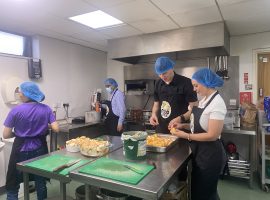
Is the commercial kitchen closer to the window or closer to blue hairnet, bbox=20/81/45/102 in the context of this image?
the window

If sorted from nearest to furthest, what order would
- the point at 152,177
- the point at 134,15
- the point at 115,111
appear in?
the point at 152,177 → the point at 134,15 → the point at 115,111

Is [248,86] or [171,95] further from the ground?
[248,86]

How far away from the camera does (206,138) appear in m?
1.46

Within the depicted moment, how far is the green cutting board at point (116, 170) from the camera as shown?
3.81 feet

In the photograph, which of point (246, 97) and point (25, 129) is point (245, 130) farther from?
point (25, 129)

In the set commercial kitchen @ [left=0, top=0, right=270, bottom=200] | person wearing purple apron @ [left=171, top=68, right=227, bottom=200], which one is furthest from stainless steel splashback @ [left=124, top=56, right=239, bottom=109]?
person wearing purple apron @ [left=171, top=68, right=227, bottom=200]

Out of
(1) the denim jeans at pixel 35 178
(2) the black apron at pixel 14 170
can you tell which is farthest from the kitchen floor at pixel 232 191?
(2) the black apron at pixel 14 170

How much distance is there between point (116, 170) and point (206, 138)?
0.63 meters

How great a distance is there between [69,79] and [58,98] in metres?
0.41

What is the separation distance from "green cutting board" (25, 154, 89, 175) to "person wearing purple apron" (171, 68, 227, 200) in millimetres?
768

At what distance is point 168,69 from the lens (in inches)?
83.9

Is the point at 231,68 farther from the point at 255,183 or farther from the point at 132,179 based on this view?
the point at 132,179

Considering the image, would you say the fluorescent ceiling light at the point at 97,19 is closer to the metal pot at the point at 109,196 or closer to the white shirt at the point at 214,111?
the white shirt at the point at 214,111

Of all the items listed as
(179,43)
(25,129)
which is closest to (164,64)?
(179,43)
